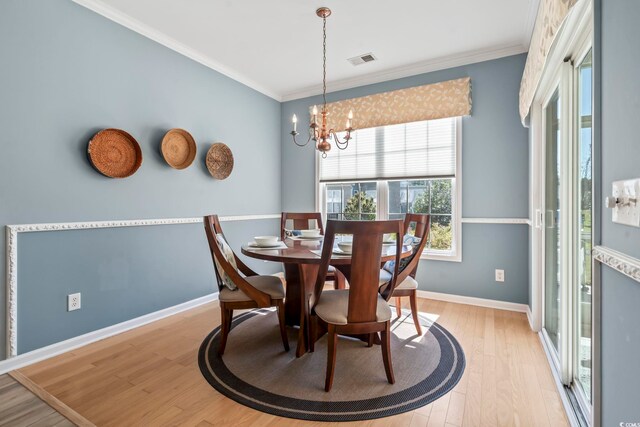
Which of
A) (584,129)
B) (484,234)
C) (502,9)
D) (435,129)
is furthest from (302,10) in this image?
(484,234)

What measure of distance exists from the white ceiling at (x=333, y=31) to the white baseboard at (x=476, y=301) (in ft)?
8.26

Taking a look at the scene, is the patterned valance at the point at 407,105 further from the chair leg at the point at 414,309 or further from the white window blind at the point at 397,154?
the chair leg at the point at 414,309

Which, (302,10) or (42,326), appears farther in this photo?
(302,10)

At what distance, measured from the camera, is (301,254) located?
6.63 ft

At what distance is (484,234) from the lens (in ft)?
11.1

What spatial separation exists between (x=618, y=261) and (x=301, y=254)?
1479 millimetres

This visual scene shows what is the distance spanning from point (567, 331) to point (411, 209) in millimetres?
2150

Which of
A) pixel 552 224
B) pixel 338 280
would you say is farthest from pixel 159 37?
pixel 552 224

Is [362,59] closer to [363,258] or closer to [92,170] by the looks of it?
[363,258]

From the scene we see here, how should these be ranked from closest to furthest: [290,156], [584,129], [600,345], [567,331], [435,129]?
[600,345]
[584,129]
[567,331]
[435,129]
[290,156]

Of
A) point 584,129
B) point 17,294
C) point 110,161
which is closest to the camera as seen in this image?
point 584,129

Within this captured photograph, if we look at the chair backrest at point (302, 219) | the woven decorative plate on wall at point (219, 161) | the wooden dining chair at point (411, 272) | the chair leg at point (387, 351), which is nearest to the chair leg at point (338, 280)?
the wooden dining chair at point (411, 272)

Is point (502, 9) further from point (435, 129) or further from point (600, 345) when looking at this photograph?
point (600, 345)

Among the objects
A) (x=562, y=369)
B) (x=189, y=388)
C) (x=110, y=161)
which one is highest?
(x=110, y=161)
